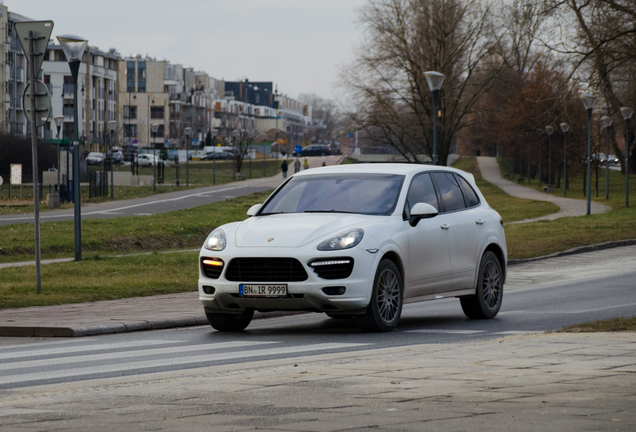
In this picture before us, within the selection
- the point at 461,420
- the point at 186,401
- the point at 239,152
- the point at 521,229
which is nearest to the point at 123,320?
the point at 186,401

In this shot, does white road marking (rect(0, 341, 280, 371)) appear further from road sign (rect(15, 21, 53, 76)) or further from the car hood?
road sign (rect(15, 21, 53, 76))

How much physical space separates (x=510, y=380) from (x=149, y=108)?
156005 millimetres

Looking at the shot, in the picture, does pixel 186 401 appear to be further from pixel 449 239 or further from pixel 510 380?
pixel 449 239

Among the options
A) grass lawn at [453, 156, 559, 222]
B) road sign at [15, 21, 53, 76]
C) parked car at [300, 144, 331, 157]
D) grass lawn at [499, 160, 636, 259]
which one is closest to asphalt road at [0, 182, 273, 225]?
grass lawn at [453, 156, 559, 222]

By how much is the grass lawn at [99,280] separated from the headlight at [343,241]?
493cm

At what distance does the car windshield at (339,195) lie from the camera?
10.4m

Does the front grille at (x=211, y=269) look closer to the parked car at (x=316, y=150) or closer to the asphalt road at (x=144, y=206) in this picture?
the asphalt road at (x=144, y=206)

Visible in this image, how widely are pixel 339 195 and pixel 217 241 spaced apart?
1499 mm

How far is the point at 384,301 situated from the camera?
996 cm

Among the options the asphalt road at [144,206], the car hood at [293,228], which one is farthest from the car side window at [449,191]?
the asphalt road at [144,206]

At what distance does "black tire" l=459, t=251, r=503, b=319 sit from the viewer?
37.9 ft

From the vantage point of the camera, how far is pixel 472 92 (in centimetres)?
6050

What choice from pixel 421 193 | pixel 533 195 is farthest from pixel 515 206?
pixel 421 193

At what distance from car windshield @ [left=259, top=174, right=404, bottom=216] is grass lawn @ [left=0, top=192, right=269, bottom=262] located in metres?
11.8
